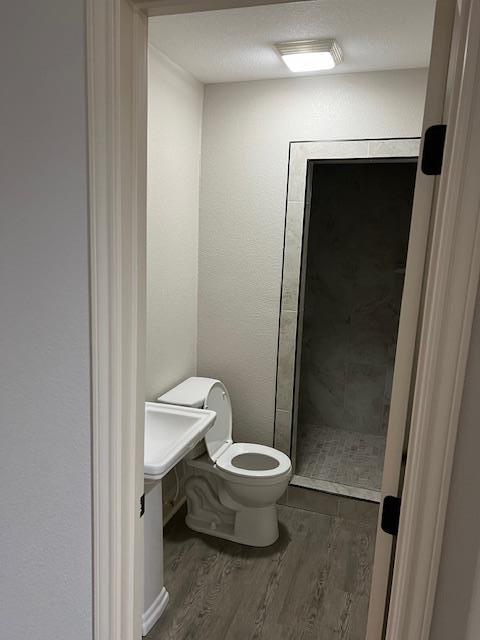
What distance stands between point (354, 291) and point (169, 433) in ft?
7.34

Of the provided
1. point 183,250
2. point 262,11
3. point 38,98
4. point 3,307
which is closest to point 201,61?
point 262,11

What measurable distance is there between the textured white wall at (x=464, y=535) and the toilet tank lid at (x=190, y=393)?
1742 mm

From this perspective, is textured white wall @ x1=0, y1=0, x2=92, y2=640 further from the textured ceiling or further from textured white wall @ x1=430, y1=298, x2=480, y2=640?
the textured ceiling

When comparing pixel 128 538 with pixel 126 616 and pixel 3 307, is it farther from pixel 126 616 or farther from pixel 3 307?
pixel 3 307

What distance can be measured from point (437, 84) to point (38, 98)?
2.63ft

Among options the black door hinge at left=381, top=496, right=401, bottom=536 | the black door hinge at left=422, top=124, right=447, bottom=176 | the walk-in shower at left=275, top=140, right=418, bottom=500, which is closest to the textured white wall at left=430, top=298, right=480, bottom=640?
the black door hinge at left=381, top=496, right=401, bottom=536

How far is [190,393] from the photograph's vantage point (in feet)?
8.75

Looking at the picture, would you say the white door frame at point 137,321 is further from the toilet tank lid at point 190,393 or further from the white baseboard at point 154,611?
the toilet tank lid at point 190,393

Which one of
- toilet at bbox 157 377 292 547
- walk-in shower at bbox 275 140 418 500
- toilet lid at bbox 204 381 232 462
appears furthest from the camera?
walk-in shower at bbox 275 140 418 500

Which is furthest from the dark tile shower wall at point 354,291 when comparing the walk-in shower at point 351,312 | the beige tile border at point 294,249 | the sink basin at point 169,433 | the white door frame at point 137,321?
the white door frame at point 137,321

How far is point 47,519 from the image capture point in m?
1.22

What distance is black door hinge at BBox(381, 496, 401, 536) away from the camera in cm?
100

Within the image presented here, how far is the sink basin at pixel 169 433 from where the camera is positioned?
181cm

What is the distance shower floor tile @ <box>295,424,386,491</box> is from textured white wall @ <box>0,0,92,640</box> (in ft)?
7.24
